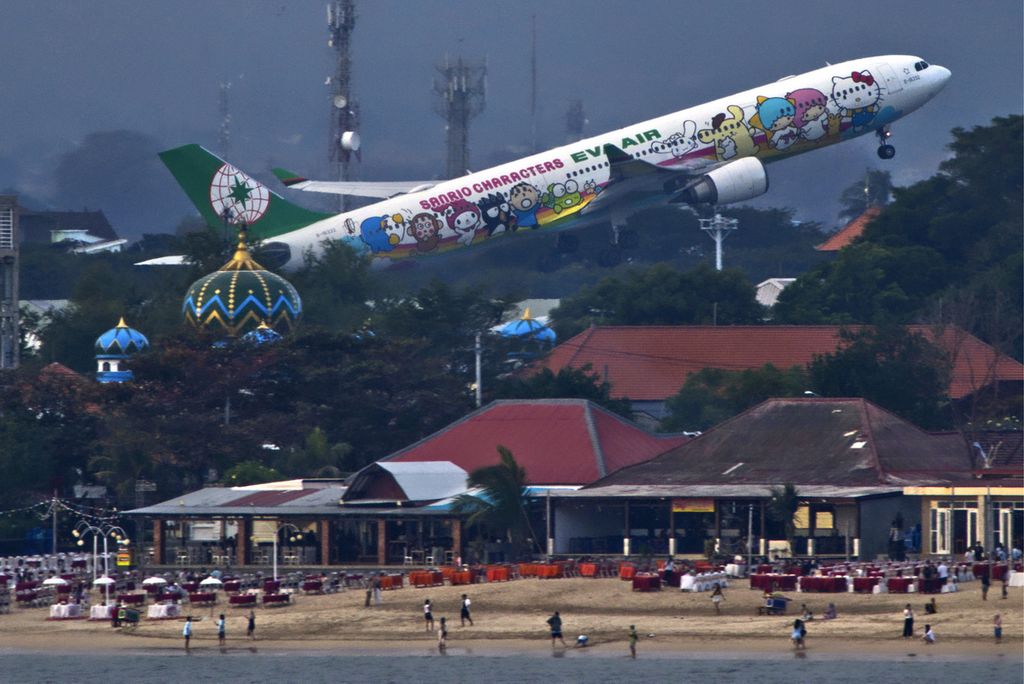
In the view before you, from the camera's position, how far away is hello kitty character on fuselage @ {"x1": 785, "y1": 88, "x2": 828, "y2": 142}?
437ft

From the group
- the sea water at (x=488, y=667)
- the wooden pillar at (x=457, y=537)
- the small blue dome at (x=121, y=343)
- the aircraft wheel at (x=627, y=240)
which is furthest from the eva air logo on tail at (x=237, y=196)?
the sea water at (x=488, y=667)

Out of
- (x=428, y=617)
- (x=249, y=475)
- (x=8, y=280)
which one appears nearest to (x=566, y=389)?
(x=249, y=475)

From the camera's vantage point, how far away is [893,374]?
119875 mm

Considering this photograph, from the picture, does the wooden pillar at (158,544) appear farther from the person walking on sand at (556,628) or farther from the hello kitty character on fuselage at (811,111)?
the hello kitty character on fuselage at (811,111)

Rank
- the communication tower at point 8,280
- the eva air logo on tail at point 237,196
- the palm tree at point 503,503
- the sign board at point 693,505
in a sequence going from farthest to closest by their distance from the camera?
the eva air logo on tail at point 237,196 < the communication tower at point 8,280 < the palm tree at point 503,503 < the sign board at point 693,505

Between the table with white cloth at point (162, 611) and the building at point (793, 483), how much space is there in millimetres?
16208

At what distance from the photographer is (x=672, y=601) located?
252ft

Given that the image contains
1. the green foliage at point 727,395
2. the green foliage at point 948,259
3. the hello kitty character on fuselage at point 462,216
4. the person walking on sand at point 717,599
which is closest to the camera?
the person walking on sand at point 717,599

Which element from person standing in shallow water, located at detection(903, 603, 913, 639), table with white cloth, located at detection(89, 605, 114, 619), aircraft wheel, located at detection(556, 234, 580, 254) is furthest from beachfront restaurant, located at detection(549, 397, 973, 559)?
aircraft wheel, located at detection(556, 234, 580, 254)

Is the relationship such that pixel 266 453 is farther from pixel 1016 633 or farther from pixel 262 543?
pixel 1016 633

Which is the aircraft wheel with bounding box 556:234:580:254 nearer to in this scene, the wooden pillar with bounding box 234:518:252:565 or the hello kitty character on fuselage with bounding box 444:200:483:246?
the hello kitty character on fuselage with bounding box 444:200:483:246

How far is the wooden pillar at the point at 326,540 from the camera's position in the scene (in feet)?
310

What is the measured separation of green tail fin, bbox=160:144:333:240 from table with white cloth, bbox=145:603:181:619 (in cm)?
7054

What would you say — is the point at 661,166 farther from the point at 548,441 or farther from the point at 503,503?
the point at 503,503
